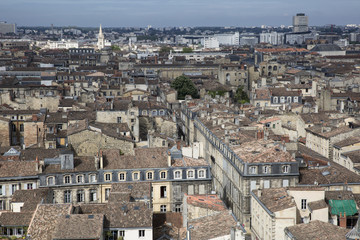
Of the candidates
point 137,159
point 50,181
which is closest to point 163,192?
point 137,159

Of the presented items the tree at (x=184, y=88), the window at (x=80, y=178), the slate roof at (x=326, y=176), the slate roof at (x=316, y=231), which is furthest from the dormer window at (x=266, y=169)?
the tree at (x=184, y=88)

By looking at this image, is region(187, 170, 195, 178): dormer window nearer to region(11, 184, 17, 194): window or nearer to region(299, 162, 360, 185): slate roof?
region(299, 162, 360, 185): slate roof

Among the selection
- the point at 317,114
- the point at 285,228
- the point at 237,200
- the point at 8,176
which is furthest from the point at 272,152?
the point at 317,114

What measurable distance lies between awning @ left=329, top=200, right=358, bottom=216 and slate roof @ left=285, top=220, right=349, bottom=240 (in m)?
5.24

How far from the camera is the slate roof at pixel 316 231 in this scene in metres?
38.2

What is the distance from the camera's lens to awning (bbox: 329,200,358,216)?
45.0 meters

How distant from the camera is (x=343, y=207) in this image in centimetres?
4541

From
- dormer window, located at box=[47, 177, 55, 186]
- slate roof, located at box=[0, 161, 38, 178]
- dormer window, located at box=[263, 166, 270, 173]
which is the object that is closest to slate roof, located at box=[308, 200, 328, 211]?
dormer window, located at box=[263, 166, 270, 173]

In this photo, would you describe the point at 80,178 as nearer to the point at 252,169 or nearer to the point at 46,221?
the point at 46,221

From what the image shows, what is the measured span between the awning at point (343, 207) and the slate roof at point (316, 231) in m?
5.24

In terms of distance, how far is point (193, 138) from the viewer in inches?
3083

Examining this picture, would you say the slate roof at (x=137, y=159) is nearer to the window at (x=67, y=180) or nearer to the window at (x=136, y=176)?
the window at (x=136, y=176)

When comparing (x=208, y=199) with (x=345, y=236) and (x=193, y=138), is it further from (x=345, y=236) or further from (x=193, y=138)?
(x=193, y=138)

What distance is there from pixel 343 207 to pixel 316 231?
7230 mm
